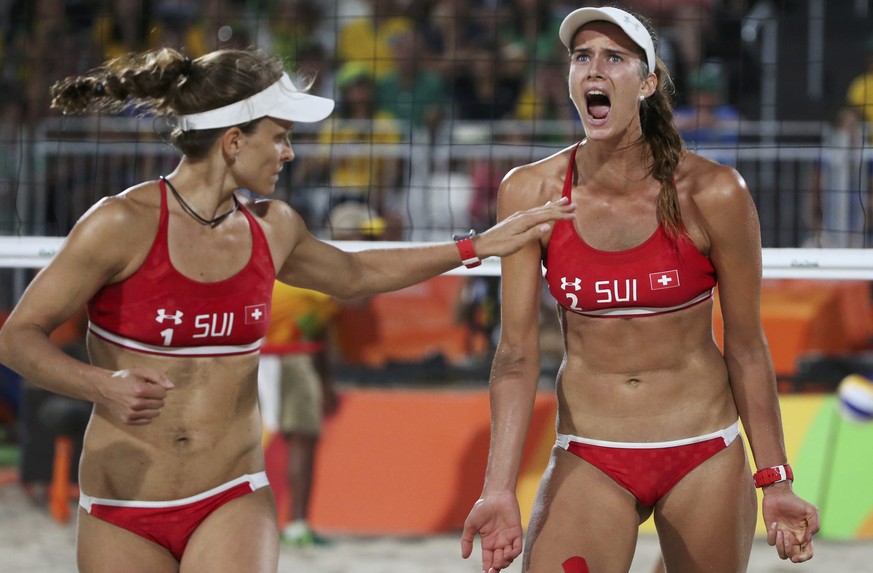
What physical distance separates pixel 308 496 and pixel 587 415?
4.26 metres

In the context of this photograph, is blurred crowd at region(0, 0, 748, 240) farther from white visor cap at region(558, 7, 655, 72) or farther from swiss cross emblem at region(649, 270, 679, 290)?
swiss cross emblem at region(649, 270, 679, 290)

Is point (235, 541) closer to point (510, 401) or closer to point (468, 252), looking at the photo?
point (510, 401)

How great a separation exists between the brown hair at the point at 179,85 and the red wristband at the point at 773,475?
1707 millimetres

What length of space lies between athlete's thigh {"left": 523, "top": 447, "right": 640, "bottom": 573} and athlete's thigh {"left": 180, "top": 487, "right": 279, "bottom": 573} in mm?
704

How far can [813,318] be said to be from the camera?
789 centimetres

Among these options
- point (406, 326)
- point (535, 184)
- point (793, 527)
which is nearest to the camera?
point (793, 527)

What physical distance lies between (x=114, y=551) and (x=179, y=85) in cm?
130

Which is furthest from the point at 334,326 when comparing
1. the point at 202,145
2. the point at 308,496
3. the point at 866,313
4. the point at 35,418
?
the point at 202,145

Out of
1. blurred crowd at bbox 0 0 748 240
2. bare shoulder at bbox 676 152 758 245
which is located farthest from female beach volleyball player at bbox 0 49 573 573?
blurred crowd at bbox 0 0 748 240

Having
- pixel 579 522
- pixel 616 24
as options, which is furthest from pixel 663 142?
pixel 579 522

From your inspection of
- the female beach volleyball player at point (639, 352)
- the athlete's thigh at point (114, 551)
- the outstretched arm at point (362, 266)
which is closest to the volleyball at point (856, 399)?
the female beach volleyball player at point (639, 352)

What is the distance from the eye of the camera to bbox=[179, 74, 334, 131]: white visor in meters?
3.31

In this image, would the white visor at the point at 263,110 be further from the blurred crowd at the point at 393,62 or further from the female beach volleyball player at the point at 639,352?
the blurred crowd at the point at 393,62

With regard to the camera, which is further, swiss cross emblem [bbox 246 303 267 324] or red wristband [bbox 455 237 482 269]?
red wristband [bbox 455 237 482 269]
